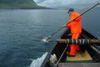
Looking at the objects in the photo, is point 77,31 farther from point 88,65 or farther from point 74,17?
point 88,65

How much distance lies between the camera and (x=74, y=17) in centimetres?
590

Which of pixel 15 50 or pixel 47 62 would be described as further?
pixel 15 50

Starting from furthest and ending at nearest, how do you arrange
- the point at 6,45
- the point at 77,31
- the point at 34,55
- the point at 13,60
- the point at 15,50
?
the point at 6,45 → the point at 15,50 → the point at 34,55 → the point at 13,60 → the point at 77,31

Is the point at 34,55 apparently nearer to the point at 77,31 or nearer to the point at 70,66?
the point at 77,31

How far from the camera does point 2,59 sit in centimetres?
1011

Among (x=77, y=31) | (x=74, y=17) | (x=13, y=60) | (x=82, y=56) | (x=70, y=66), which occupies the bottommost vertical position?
(x=13, y=60)

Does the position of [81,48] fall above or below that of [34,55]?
above

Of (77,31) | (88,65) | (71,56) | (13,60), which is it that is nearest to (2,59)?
(13,60)

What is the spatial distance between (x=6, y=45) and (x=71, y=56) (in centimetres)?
1091

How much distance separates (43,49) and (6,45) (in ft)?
18.4

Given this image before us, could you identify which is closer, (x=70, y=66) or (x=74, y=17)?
(x=70, y=66)

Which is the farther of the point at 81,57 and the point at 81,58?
the point at 81,57

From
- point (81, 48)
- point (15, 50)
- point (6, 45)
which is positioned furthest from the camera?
point (6, 45)

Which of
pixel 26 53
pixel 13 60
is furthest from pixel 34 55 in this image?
pixel 13 60
